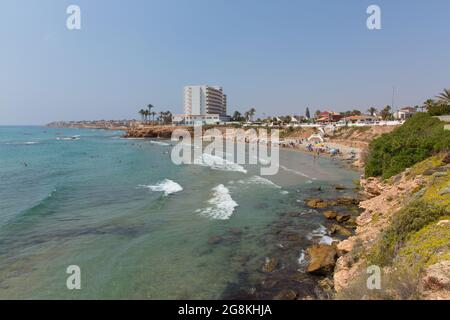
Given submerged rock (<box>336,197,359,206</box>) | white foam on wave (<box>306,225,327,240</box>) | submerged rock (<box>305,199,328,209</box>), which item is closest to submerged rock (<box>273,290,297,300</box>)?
white foam on wave (<box>306,225,327,240</box>)

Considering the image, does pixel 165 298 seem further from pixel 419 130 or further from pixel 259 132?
pixel 259 132

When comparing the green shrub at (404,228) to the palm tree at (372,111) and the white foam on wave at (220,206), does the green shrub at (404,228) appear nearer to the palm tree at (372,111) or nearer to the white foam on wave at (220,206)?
the white foam on wave at (220,206)

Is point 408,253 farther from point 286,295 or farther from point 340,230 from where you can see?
point 340,230

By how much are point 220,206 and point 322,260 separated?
12.1 m

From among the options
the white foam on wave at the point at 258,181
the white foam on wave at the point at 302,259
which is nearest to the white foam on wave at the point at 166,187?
the white foam on wave at the point at 258,181

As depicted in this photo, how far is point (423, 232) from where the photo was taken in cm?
1030

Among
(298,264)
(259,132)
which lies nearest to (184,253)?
(298,264)

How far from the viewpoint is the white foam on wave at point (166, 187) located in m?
30.6

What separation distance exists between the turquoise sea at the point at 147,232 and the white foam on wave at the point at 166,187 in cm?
11

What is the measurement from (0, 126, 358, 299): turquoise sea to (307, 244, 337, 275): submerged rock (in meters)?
0.64

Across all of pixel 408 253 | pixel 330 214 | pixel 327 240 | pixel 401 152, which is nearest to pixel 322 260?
pixel 327 240

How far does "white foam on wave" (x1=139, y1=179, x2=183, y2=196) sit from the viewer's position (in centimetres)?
3065

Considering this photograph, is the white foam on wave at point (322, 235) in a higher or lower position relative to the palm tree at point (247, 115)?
lower

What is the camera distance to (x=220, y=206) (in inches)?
968
